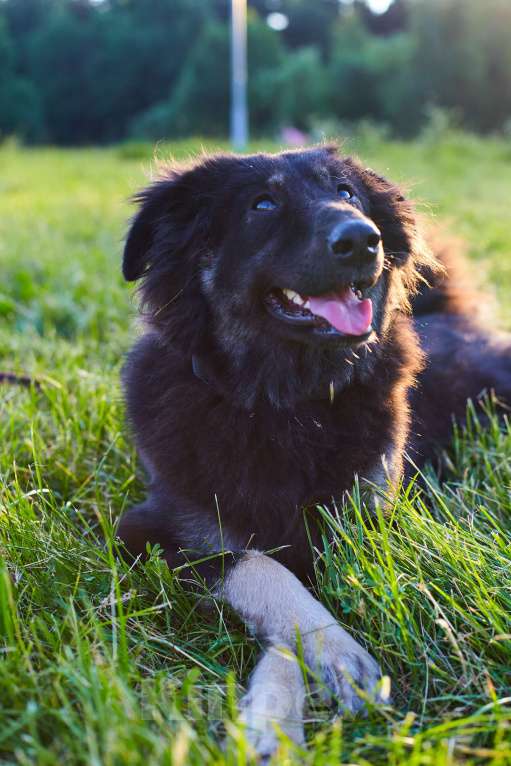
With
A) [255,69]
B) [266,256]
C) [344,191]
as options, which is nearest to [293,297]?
[266,256]

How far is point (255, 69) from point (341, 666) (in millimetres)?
49459

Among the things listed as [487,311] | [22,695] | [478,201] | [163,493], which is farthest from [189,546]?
[478,201]

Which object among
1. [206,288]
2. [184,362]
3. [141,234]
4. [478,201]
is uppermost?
[141,234]

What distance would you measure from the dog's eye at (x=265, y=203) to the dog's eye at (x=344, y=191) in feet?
0.87

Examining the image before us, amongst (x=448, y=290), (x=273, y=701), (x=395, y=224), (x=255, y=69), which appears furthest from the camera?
(x=255, y=69)

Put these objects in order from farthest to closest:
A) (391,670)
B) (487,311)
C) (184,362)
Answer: (487,311) < (184,362) < (391,670)

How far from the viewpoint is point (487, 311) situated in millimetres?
4383

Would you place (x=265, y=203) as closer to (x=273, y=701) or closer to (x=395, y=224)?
(x=395, y=224)

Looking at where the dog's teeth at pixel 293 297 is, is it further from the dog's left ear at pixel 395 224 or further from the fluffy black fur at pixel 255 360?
the dog's left ear at pixel 395 224

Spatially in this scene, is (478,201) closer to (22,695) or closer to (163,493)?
(163,493)

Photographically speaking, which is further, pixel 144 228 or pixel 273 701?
pixel 144 228

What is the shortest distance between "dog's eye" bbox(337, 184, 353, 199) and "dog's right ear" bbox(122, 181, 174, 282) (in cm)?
64

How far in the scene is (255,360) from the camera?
2.61 metres

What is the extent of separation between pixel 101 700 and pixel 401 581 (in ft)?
2.85
